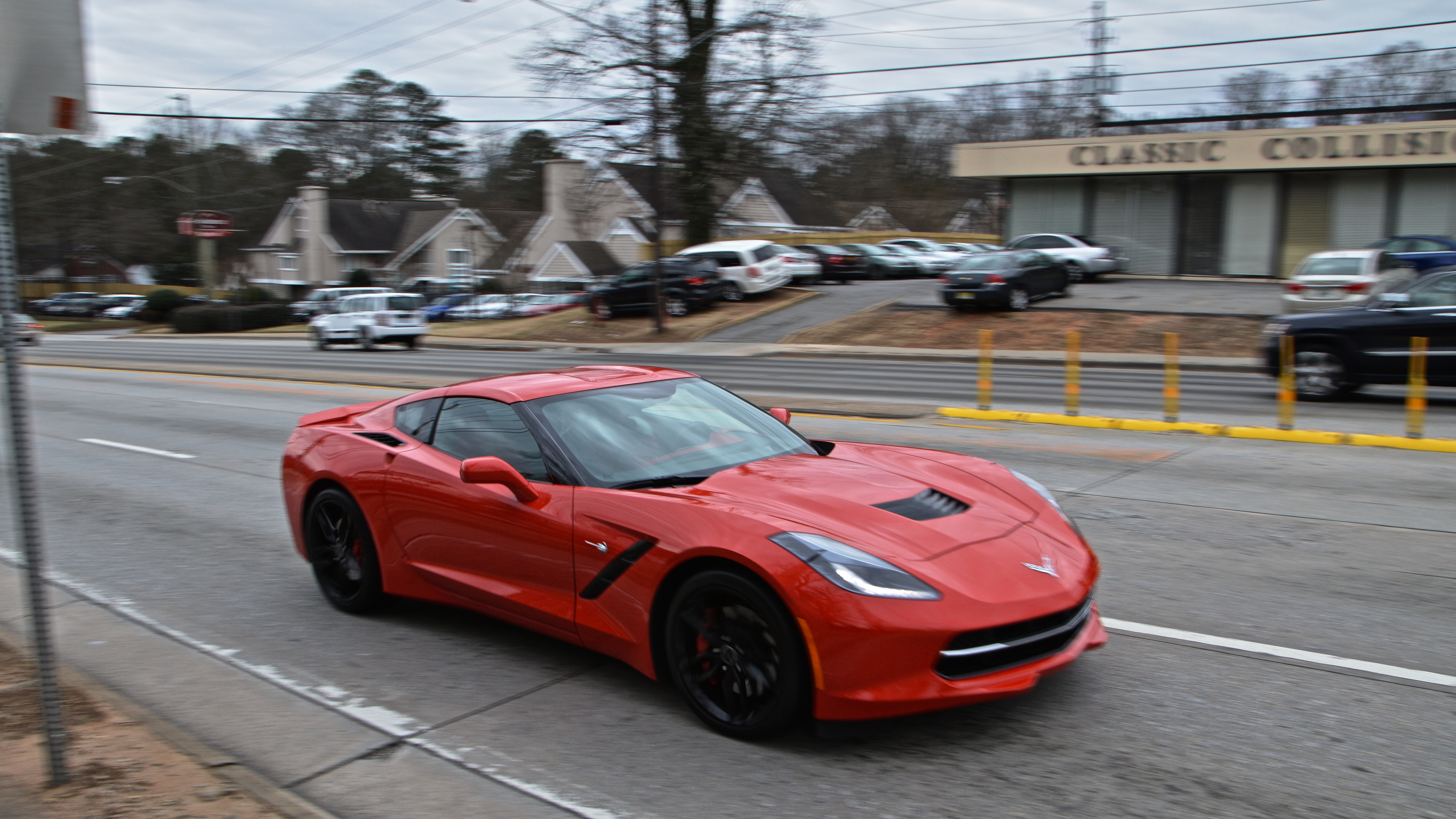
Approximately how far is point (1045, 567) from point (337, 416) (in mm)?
4403

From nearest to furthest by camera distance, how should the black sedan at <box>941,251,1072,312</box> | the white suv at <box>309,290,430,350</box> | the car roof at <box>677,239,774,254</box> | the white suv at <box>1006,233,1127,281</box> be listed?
the black sedan at <box>941,251,1072,312</box>, the white suv at <box>309,290,430,350</box>, the white suv at <box>1006,233,1127,281</box>, the car roof at <box>677,239,774,254</box>

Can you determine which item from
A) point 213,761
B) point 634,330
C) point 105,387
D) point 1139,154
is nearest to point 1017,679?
point 213,761

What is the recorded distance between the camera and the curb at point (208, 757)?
361 centimetres

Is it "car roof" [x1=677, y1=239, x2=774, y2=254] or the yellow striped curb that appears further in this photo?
"car roof" [x1=677, y1=239, x2=774, y2=254]

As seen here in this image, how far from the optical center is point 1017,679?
151 inches

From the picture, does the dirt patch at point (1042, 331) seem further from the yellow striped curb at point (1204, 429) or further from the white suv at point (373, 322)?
the white suv at point (373, 322)

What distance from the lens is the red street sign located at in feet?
154

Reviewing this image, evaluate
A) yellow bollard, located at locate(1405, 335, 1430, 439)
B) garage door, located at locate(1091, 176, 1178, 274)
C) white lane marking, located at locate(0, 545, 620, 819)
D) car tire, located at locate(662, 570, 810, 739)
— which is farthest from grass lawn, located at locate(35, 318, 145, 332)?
car tire, located at locate(662, 570, 810, 739)

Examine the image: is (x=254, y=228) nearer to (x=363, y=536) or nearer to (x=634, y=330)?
(x=634, y=330)

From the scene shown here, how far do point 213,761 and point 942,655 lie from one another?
2.74 m

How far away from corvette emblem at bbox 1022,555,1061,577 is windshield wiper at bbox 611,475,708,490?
54.5 inches

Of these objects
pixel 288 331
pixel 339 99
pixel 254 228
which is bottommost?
→ pixel 288 331

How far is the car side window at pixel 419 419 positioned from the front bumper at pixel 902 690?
279cm

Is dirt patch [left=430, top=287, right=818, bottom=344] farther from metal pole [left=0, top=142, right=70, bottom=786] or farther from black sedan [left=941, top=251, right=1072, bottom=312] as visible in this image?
metal pole [left=0, top=142, right=70, bottom=786]
